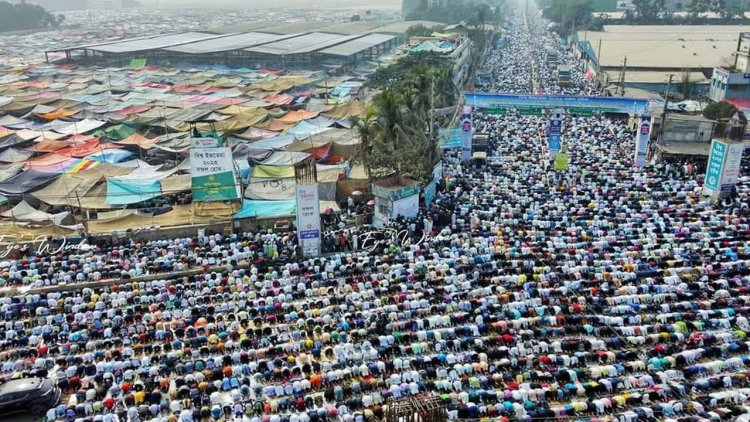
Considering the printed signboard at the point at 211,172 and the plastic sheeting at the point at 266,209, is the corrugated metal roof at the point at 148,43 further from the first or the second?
A: the plastic sheeting at the point at 266,209

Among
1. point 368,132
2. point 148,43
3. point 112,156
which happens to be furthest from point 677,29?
point 112,156

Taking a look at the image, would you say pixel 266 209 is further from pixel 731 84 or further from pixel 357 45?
pixel 357 45

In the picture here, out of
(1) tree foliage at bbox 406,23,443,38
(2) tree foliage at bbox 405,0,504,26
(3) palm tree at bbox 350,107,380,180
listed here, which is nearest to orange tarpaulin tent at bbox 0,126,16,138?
(3) palm tree at bbox 350,107,380,180

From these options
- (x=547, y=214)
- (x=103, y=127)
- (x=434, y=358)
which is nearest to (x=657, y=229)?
(x=547, y=214)

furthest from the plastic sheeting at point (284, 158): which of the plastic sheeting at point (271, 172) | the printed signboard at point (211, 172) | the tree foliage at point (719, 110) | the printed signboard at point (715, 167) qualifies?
the tree foliage at point (719, 110)

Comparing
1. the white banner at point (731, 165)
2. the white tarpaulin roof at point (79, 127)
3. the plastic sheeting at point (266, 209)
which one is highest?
the white banner at point (731, 165)

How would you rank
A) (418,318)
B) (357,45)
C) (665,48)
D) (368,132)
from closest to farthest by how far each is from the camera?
(418,318) < (368,132) < (665,48) < (357,45)
